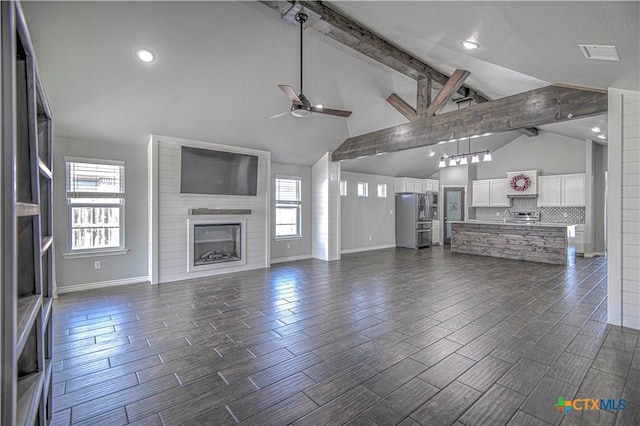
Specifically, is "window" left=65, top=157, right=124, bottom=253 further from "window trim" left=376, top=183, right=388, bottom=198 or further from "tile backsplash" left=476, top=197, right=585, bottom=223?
"tile backsplash" left=476, top=197, right=585, bottom=223

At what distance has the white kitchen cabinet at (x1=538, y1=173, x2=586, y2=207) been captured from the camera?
8.05m

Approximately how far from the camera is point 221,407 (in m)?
2.08

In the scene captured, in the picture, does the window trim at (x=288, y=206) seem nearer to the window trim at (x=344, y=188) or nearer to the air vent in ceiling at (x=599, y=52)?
the window trim at (x=344, y=188)

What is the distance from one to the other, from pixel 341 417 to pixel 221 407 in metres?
0.81

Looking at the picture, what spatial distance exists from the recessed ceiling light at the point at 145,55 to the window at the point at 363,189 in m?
6.33

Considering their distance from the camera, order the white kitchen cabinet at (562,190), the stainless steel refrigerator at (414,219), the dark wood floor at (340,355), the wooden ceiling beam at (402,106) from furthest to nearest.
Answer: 1. the stainless steel refrigerator at (414,219)
2. the white kitchen cabinet at (562,190)
3. the wooden ceiling beam at (402,106)
4. the dark wood floor at (340,355)

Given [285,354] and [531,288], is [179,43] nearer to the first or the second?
[285,354]

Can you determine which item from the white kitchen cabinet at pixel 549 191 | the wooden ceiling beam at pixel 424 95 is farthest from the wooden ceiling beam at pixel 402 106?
the white kitchen cabinet at pixel 549 191

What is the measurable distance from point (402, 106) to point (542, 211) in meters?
6.25

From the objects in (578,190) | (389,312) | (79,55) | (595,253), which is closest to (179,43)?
(79,55)

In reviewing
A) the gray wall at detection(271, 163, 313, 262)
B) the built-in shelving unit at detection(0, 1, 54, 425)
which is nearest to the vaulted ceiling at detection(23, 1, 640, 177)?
the gray wall at detection(271, 163, 313, 262)

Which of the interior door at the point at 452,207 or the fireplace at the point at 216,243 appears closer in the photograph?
the fireplace at the point at 216,243

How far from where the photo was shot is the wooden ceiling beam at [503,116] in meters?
3.71

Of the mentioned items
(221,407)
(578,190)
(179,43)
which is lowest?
(221,407)
